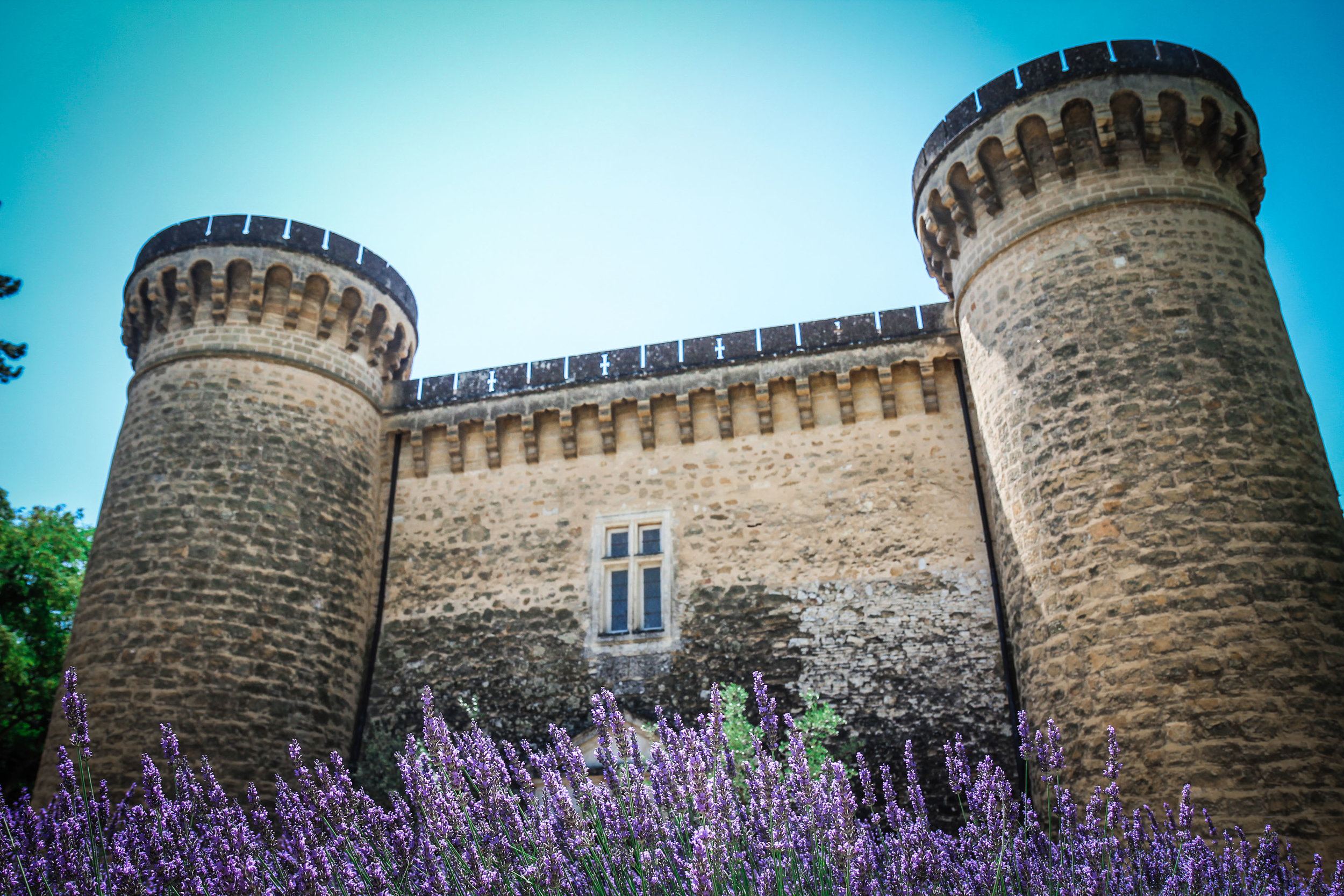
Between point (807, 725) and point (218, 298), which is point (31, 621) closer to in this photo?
point (218, 298)

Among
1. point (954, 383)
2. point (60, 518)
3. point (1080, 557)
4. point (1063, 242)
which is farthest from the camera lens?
point (60, 518)

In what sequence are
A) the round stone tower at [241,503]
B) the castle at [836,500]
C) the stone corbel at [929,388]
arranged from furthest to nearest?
the stone corbel at [929,388] < the round stone tower at [241,503] < the castle at [836,500]

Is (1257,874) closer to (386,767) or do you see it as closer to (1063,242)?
(1063,242)

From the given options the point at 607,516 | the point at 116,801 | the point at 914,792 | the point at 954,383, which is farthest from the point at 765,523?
the point at 116,801

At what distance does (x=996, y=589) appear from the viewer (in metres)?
9.56

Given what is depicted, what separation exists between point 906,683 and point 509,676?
4.15 m

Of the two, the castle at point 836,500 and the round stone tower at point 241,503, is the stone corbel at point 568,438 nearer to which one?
the castle at point 836,500

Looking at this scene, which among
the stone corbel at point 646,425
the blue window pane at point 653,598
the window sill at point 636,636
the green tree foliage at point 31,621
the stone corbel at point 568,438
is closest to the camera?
the window sill at point 636,636

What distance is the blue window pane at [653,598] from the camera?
10.5 m

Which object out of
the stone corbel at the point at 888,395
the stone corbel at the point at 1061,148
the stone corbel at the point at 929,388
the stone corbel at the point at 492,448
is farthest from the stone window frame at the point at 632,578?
the stone corbel at the point at 1061,148

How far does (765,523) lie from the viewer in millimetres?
10602

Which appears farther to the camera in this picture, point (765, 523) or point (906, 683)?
point (765, 523)

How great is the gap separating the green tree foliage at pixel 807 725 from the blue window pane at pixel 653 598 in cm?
125

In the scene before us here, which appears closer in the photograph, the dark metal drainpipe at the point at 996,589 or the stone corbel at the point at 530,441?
the dark metal drainpipe at the point at 996,589
